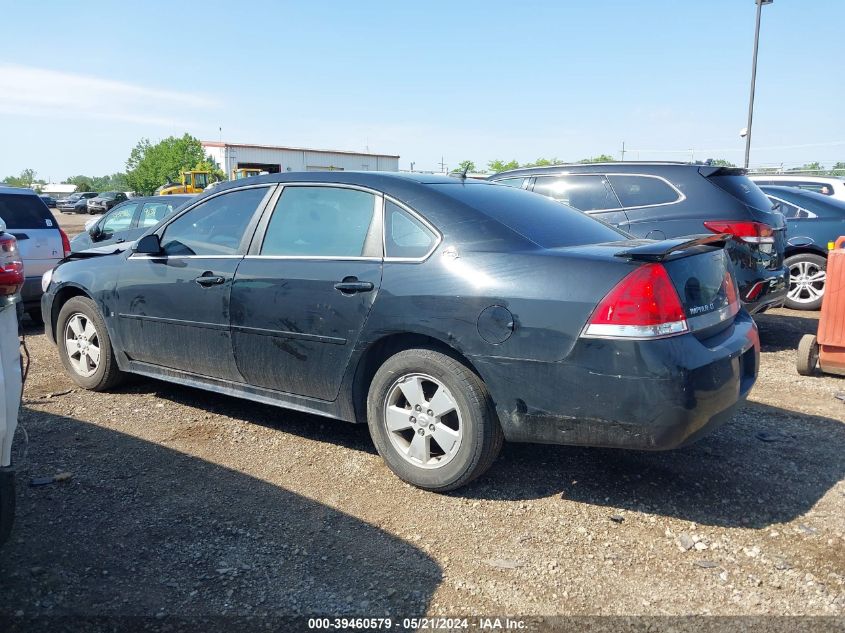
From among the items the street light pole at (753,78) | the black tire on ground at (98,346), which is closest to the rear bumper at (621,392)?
the black tire on ground at (98,346)

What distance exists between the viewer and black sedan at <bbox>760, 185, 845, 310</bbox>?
9.52m

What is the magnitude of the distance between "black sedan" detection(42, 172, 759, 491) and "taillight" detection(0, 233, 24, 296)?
5.22ft

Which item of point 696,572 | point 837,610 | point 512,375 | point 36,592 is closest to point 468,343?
point 512,375

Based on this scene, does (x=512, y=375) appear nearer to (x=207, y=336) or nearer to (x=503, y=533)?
(x=503, y=533)

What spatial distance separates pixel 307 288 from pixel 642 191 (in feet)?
14.5

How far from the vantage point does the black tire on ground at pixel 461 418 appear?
359cm

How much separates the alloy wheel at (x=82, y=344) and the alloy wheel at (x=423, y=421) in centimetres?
281

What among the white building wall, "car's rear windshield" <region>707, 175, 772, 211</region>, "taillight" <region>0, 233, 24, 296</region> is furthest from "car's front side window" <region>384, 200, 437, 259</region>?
the white building wall

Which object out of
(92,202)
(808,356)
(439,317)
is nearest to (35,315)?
(439,317)

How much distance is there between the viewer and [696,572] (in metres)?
3.08

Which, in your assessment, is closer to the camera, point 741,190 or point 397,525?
point 397,525

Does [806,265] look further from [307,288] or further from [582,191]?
[307,288]

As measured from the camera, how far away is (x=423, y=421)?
12.5ft

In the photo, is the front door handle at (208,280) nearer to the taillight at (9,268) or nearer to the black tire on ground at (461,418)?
the black tire on ground at (461,418)
